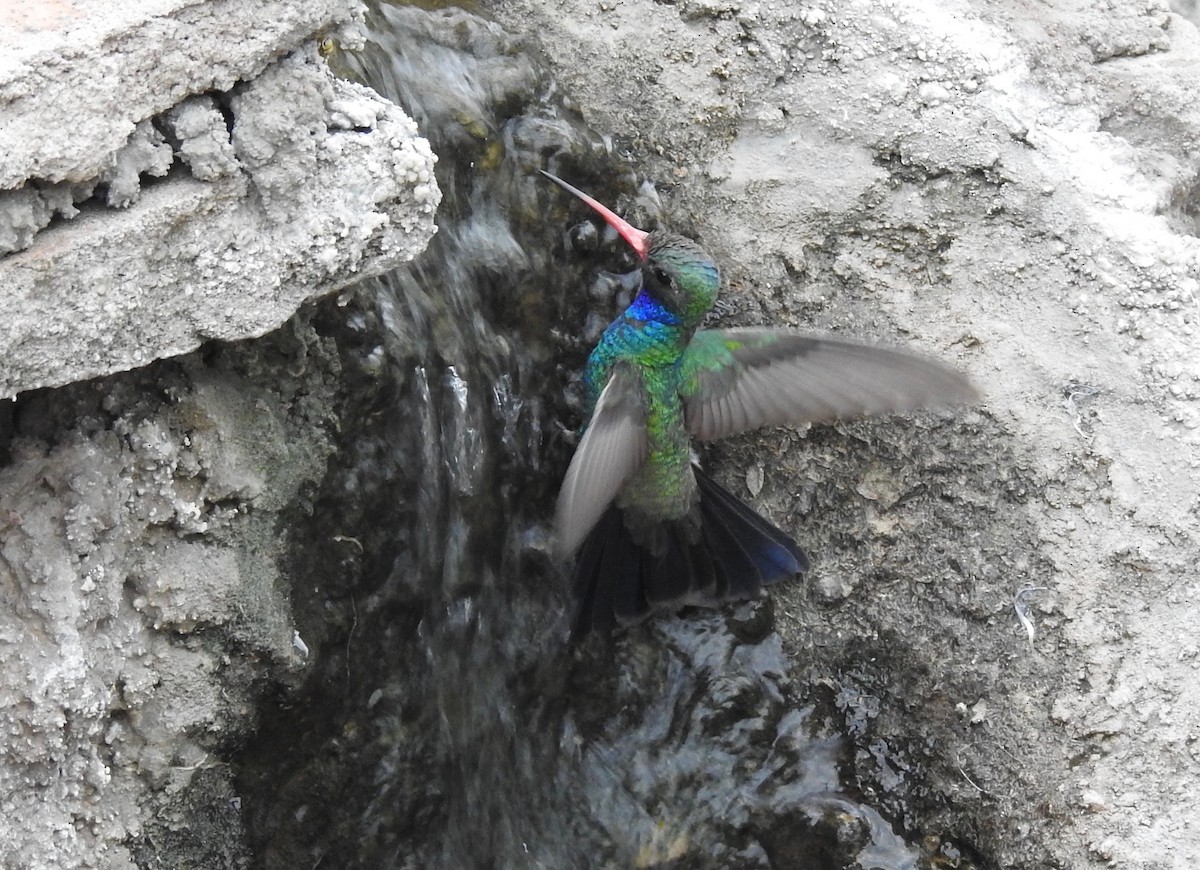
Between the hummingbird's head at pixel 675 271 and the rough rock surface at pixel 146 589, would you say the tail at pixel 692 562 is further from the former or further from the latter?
the rough rock surface at pixel 146 589

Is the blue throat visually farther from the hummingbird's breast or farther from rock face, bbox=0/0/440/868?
rock face, bbox=0/0/440/868

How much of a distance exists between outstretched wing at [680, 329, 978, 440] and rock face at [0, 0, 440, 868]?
0.95m

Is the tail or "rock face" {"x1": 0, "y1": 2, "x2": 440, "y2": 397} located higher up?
"rock face" {"x1": 0, "y1": 2, "x2": 440, "y2": 397}

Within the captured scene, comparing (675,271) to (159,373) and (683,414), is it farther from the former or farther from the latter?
(159,373)

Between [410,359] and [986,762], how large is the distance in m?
1.72

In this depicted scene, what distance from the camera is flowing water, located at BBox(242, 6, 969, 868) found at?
2.65 metres

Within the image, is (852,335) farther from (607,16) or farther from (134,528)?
(134,528)

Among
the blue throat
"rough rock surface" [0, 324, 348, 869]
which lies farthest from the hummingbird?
"rough rock surface" [0, 324, 348, 869]

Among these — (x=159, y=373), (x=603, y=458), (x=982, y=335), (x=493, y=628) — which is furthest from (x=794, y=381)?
(x=159, y=373)

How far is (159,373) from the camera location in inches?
88.7

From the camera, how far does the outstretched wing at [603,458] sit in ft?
7.96

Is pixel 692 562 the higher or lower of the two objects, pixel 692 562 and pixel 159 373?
the lower

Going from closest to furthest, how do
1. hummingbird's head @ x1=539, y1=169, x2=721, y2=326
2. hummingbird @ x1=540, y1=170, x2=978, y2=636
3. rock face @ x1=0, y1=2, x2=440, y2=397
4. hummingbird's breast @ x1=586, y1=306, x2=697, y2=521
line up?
rock face @ x1=0, y1=2, x2=440, y2=397 < hummingbird @ x1=540, y1=170, x2=978, y2=636 < hummingbird's head @ x1=539, y1=169, x2=721, y2=326 < hummingbird's breast @ x1=586, y1=306, x2=697, y2=521

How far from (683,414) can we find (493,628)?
28.1 inches
